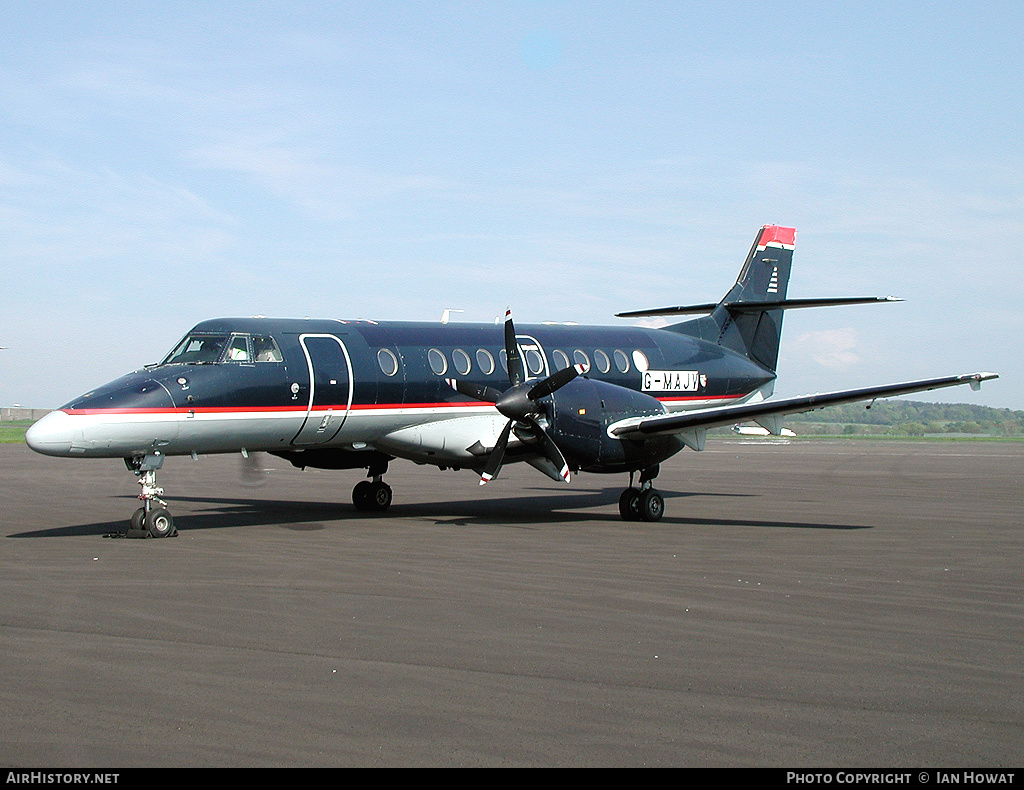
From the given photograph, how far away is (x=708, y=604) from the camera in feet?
33.0

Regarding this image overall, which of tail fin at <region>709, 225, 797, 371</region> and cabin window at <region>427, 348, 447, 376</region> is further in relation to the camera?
tail fin at <region>709, 225, 797, 371</region>

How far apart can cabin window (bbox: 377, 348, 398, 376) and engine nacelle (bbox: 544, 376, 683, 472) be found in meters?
3.01

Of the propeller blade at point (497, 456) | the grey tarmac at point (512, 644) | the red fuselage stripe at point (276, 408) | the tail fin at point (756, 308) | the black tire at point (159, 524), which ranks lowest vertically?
the grey tarmac at point (512, 644)

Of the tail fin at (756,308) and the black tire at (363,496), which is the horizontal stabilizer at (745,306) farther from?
the black tire at (363,496)

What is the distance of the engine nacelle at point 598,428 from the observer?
1791 cm

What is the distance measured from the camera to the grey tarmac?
5.78 metres

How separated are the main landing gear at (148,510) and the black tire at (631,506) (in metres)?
7.92

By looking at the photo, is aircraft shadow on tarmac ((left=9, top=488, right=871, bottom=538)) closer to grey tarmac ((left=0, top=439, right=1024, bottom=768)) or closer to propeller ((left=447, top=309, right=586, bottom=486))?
grey tarmac ((left=0, top=439, right=1024, bottom=768))

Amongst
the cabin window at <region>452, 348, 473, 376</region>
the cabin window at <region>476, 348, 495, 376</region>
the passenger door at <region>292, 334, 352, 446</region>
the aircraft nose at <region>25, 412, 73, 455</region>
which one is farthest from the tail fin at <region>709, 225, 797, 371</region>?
the aircraft nose at <region>25, 412, 73, 455</region>

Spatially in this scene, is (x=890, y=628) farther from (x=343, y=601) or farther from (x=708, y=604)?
(x=343, y=601)

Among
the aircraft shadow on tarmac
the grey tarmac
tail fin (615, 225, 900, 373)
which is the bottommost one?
the grey tarmac

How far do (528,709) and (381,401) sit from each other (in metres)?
12.3

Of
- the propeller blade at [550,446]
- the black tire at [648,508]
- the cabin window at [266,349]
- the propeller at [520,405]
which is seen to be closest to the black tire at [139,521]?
the cabin window at [266,349]

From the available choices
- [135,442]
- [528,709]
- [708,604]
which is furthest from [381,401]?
[528,709]
